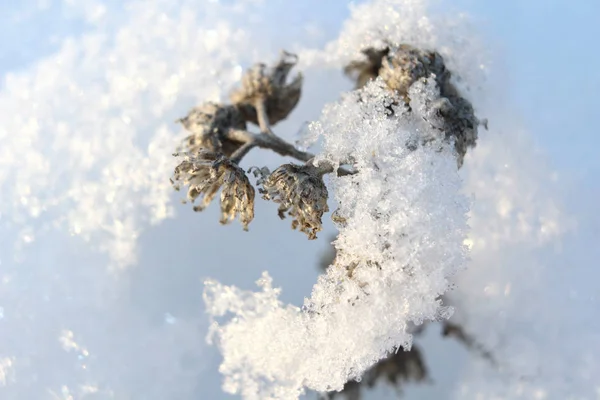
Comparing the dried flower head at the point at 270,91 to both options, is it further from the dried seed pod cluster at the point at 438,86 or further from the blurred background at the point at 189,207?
the dried seed pod cluster at the point at 438,86

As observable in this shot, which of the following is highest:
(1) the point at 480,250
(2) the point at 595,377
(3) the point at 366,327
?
(1) the point at 480,250

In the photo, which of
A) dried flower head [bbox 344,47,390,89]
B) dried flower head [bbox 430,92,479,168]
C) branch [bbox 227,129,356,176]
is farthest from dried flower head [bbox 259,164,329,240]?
dried flower head [bbox 344,47,390,89]

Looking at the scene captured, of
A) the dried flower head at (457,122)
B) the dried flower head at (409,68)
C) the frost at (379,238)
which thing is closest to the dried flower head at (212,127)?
the frost at (379,238)

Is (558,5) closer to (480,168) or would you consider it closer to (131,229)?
(480,168)

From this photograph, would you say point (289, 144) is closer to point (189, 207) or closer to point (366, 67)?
point (366, 67)

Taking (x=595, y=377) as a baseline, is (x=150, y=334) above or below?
above

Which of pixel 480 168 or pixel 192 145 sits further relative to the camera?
pixel 480 168

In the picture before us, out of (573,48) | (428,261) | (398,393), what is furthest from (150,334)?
(573,48)
